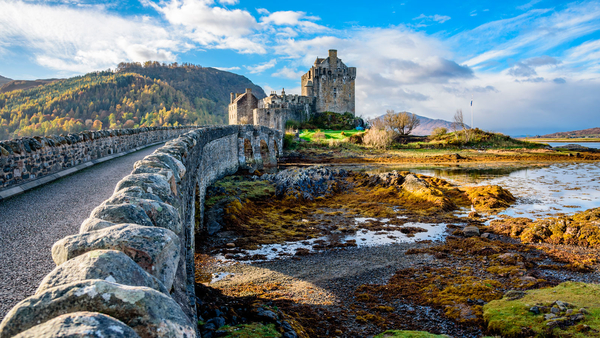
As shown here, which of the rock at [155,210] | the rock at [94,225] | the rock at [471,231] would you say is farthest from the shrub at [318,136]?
the rock at [94,225]

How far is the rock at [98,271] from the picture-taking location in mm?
1766

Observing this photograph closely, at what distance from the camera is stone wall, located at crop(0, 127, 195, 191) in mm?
7137

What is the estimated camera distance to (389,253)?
938 centimetres

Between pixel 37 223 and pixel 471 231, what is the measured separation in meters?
10.7

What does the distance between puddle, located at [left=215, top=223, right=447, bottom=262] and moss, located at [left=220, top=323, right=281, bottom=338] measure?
4.51m

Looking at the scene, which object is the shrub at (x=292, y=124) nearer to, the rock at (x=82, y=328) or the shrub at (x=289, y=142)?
the shrub at (x=289, y=142)

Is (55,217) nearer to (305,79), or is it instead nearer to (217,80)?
(305,79)

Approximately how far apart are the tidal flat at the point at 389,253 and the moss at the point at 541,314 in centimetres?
7

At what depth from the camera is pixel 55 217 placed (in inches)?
217

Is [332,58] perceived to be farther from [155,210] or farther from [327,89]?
[155,210]

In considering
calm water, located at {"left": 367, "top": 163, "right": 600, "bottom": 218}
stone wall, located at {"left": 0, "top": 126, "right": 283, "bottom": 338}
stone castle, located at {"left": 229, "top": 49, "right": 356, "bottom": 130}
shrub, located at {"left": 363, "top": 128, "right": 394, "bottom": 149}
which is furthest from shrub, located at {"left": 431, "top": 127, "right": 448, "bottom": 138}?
stone wall, located at {"left": 0, "top": 126, "right": 283, "bottom": 338}

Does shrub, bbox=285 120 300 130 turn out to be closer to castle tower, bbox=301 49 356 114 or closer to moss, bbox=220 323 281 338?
castle tower, bbox=301 49 356 114

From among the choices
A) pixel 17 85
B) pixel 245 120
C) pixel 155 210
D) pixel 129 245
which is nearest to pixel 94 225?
pixel 129 245

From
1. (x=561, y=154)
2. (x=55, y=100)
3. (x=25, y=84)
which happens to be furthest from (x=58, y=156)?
(x=25, y=84)
